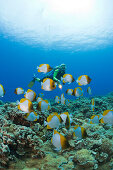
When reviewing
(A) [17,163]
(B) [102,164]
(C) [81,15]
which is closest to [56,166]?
(A) [17,163]

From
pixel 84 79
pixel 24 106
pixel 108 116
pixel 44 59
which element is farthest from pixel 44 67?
pixel 44 59

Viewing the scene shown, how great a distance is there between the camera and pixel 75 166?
3182 mm

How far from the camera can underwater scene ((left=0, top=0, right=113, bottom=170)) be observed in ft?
10.6

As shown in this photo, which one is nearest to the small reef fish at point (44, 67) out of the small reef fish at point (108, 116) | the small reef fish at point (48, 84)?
the small reef fish at point (48, 84)

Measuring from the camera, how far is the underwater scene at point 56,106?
10.6 feet

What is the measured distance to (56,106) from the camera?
29.7 feet

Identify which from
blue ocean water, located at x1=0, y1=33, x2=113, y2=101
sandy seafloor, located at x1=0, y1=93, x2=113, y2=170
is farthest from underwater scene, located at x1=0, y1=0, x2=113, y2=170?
blue ocean water, located at x1=0, y1=33, x2=113, y2=101

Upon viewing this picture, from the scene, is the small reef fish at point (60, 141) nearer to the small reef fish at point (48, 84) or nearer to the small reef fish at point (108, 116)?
the small reef fish at point (108, 116)

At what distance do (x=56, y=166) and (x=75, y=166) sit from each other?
45 centimetres

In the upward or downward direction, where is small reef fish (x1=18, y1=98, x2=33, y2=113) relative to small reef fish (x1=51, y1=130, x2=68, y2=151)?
upward

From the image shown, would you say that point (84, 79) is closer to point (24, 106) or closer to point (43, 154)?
point (24, 106)

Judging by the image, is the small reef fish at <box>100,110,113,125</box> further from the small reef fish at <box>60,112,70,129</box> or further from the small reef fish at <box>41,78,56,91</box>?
the small reef fish at <box>41,78,56,91</box>

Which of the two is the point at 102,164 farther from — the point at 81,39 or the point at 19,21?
the point at 81,39

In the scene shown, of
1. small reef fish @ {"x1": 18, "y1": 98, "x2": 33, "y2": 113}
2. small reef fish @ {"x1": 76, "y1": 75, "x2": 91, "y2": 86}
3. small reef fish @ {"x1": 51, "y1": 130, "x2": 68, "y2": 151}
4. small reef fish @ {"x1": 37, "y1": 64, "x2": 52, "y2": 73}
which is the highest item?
small reef fish @ {"x1": 37, "y1": 64, "x2": 52, "y2": 73}
